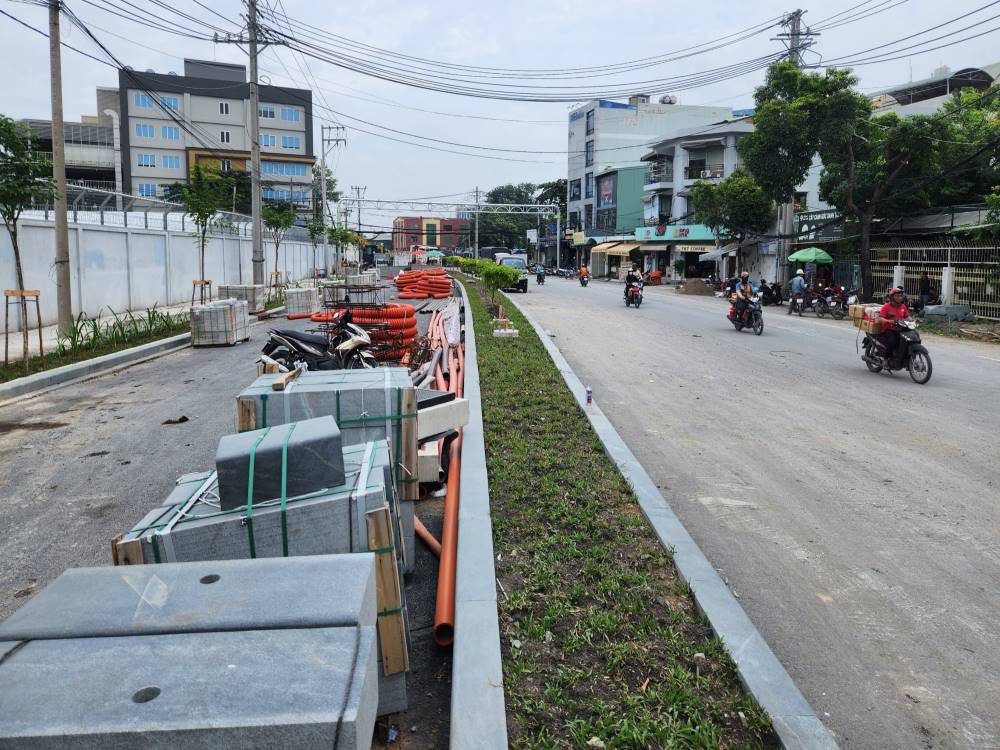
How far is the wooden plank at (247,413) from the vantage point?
4.76 meters

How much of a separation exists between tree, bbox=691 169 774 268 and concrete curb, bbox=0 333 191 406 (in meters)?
30.3

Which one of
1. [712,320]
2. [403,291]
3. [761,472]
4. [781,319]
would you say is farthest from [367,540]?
[403,291]

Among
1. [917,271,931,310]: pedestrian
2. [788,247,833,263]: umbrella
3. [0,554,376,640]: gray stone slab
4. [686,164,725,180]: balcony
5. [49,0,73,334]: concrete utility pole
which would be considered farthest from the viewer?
[686,164,725,180]: balcony

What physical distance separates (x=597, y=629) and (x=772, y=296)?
3173 centimetres

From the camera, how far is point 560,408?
873 centimetres

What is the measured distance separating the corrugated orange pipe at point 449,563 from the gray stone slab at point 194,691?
1.62m

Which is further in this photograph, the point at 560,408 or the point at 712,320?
the point at 712,320

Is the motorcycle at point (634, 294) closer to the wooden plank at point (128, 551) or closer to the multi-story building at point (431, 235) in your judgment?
the wooden plank at point (128, 551)

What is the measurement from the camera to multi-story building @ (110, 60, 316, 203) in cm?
7188

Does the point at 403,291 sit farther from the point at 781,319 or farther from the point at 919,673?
the point at 919,673

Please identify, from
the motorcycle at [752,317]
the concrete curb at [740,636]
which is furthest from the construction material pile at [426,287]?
the concrete curb at [740,636]

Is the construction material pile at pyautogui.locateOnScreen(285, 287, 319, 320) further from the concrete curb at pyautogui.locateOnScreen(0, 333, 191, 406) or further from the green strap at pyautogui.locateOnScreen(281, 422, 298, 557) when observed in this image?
the green strap at pyautogui.locateOnScreen(281, 422, 298, 557)

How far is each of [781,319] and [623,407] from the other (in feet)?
55.1

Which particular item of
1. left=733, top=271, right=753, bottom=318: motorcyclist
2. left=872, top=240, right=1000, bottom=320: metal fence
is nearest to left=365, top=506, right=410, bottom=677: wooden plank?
left=733, top=271, right=753, bottom=318: motorcyclist
